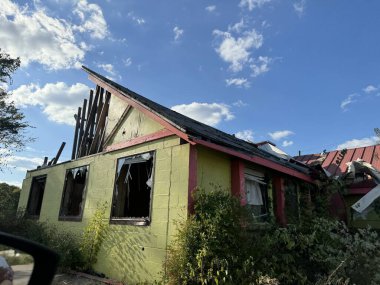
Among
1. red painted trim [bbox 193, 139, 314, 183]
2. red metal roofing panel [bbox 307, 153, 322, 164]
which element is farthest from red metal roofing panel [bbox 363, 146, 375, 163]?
red painted trim [bbox 193, 139, 314, 183]

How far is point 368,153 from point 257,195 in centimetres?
715

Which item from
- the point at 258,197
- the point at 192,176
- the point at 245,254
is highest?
the point at 192,176

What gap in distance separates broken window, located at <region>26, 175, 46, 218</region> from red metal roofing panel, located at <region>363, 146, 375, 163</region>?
14.0m

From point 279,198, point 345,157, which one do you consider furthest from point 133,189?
point 345,157

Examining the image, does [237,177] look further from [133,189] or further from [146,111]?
[133,189]

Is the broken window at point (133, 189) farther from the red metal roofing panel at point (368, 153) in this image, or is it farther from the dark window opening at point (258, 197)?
the red metal roofing panel at point (368, 153)

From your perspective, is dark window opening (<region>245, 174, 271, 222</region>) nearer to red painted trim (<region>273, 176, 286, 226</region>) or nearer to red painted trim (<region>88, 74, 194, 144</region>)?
red painted trim (<region>273, 176, 286, 226</region>)

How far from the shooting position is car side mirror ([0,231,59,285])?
1484 millimetres

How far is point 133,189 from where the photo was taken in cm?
1080

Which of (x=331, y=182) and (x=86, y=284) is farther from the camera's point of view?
(x=331, y=182)

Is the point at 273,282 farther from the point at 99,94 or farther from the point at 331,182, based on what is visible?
the point at 99,94

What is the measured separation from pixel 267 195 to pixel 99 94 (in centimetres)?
752

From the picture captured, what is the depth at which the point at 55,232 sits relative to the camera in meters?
10.0

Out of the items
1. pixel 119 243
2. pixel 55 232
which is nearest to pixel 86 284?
pixel 119 243
